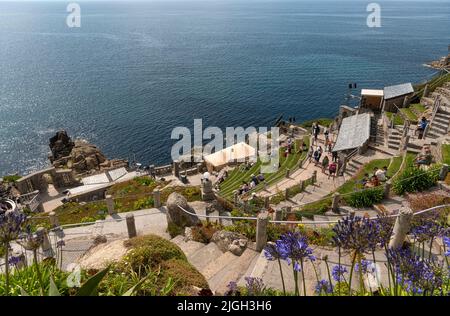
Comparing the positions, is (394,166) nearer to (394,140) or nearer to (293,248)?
(394,140)

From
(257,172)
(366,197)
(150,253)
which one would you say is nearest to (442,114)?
(366,197)

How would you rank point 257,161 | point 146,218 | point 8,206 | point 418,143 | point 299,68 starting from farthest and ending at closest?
point 299,68
point 257,161
point 418,143
point 8,206
point 146,218

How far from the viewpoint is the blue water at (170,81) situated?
182ft

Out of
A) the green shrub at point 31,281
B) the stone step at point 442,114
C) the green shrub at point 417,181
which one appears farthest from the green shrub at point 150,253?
the stone step at point 442,114

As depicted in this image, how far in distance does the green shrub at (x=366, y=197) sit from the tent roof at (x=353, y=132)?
9.86m

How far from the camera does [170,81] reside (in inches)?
3157

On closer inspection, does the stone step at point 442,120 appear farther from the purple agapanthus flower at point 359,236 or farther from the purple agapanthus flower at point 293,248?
the purple agapanthus flower at point 293,248

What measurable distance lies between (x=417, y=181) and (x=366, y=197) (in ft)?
9.04

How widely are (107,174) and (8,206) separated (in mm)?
15409

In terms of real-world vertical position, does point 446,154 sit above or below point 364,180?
above

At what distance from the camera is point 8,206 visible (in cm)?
1822

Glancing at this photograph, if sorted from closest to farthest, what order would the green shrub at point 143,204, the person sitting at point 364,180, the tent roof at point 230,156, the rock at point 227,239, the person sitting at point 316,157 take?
the rock at point 227,239, the green shrub at point 143,204, the person sitting at point 364,180, the person sitting at point 316,157, the tent roof at point 230,156
